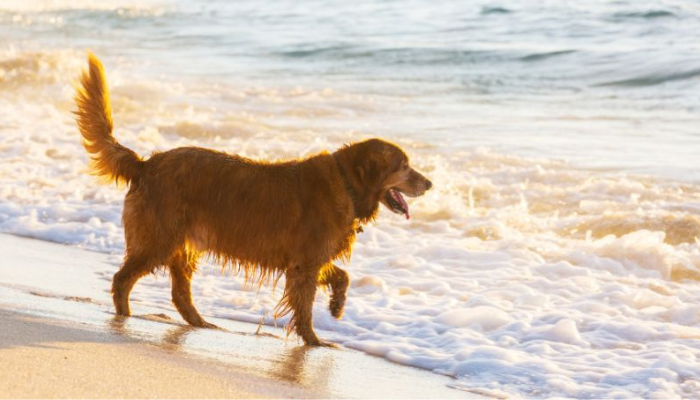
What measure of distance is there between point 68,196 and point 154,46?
60.7 ft

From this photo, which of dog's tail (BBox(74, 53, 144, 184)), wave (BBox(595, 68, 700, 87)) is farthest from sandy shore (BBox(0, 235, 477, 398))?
wave (BBox(595, 68, 700, 87))

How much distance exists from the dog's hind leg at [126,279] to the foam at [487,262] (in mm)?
932

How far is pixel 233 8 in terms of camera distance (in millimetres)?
38219

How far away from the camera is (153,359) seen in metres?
4.88

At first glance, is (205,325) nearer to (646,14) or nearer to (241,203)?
(241,203)

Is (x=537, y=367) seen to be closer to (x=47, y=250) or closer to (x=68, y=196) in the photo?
(x=47, y=250)

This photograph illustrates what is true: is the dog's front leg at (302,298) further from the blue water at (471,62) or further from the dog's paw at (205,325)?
the blue water at (471,62)

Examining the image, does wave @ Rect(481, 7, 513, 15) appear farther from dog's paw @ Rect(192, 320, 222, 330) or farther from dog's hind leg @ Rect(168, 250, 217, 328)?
dog's paw @ Rect(192, 320, 222, 330)

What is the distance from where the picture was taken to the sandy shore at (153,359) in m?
4.34

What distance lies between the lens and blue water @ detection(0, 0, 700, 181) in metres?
13.8

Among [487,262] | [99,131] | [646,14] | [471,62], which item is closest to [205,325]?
[99,131]

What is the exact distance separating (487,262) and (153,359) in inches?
153

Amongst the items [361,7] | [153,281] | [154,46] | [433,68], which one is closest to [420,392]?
[153,281]

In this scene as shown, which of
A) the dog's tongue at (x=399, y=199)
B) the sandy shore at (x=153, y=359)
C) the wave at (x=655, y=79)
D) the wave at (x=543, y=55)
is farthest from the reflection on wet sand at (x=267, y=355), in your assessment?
the wave at (x=543, y=55)
